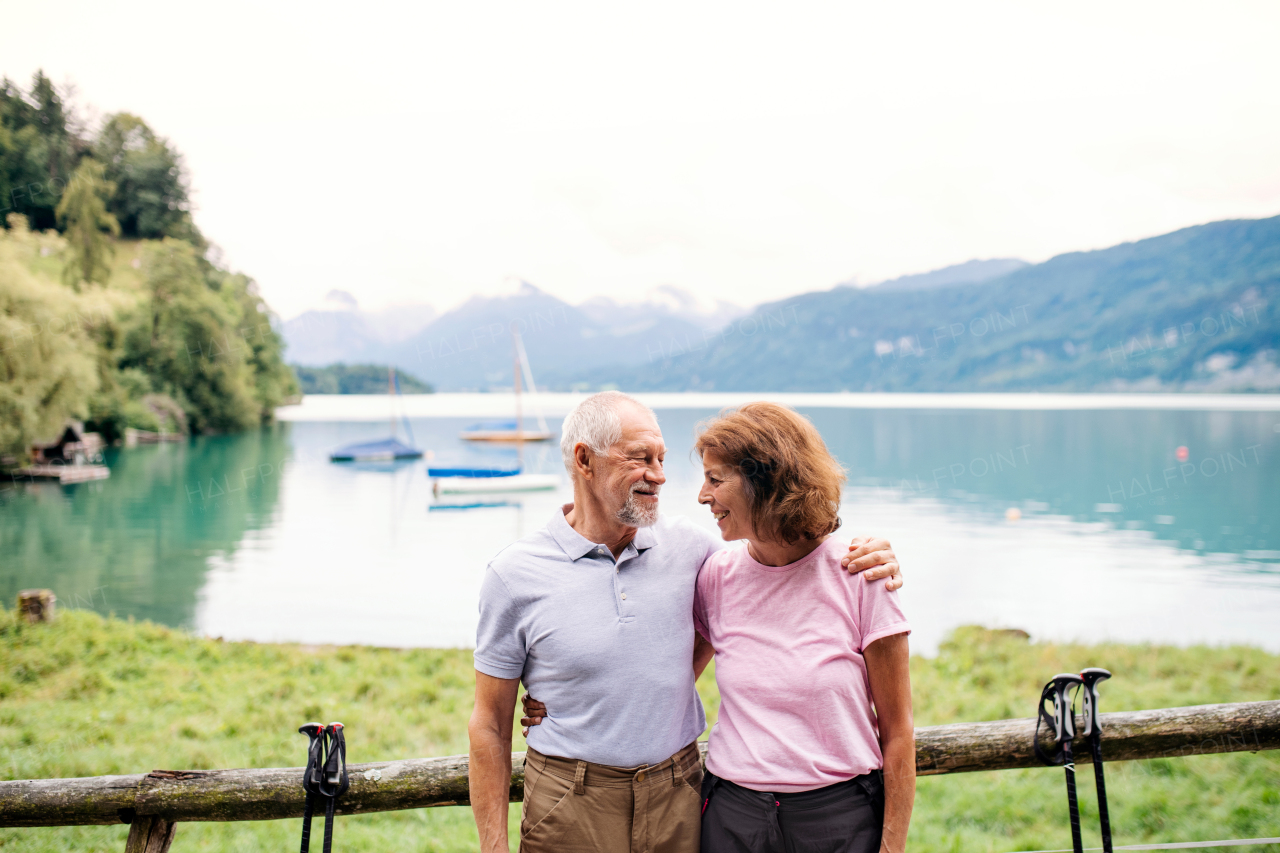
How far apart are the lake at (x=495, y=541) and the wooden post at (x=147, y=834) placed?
35.6 feet

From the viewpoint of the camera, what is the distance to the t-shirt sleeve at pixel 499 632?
8.49 feet

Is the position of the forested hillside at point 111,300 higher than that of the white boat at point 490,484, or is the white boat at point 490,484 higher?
the forested hillside at point 111,300

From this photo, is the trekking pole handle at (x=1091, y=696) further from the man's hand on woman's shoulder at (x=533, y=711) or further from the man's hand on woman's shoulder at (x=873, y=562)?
the man's hand on woman's shoulder at (x=533, y=711)

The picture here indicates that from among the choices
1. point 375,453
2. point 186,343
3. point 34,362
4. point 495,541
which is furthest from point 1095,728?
point 186,343

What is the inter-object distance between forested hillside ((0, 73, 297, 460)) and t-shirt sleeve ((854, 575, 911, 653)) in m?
42.6

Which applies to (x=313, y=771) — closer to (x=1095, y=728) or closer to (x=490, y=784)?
(x=490, y=784)

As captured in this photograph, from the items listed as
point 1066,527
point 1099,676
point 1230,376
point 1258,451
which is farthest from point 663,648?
point 1230,376

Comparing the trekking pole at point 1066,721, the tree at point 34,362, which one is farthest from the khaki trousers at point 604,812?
the tree at point 34,362

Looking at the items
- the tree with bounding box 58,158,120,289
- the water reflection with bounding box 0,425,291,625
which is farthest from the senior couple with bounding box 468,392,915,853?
the tree with bounding box 58,158,120,289

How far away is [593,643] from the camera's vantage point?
2.54 m

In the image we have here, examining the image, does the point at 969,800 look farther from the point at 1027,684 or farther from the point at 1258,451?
the point at 1258,451

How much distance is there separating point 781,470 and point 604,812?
3.85 feet

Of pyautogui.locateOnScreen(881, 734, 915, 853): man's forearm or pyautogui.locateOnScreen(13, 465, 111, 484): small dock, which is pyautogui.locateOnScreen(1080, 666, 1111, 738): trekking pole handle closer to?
pyautogui.locateOnScreen(881, 734, 915, 853): man's forearm

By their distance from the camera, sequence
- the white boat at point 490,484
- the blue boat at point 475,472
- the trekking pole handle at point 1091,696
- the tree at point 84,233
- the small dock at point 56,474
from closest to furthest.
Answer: the trekking pole handle at point 1091,696 < the small dock at point 56,474 < the white boat at point 490,484 < the blue boat at point 475,472 < the tree at point 84,233
